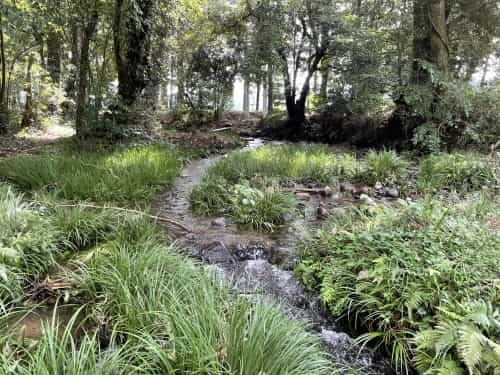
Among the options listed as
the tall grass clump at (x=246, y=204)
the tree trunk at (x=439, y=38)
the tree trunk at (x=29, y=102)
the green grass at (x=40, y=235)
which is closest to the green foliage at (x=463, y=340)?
the tall grass clump at (x=246, y=204)

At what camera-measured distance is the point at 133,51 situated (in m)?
7.69

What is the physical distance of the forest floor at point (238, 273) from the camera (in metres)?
1.66

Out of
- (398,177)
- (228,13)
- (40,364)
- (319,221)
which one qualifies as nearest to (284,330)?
(40,364)

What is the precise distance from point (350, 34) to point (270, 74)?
2.57 meters

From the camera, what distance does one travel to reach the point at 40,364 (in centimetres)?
125

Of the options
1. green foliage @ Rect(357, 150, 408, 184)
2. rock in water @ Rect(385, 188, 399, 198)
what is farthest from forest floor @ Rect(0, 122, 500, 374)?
green foliage @ Rect(357, 150, 408, 184)

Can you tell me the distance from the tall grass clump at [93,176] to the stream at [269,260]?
367mm

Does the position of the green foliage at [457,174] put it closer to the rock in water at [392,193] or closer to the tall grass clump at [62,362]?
the rock in water at [392,193]

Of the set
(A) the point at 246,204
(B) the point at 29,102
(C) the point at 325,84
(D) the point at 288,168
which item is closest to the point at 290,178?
(D) the point at 288,168

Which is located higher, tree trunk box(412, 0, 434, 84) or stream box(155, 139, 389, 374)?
tree trunk box(412, 0, 434, 84)

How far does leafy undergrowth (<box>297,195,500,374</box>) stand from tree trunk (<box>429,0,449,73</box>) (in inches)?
215

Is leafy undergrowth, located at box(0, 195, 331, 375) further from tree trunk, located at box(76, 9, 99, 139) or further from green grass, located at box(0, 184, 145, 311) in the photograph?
tree trunk, located at box(76, 9, 99, 139)

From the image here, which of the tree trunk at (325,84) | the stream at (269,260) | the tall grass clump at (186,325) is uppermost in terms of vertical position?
the tree trunk at (325,84)

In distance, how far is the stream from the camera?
2148 mm
